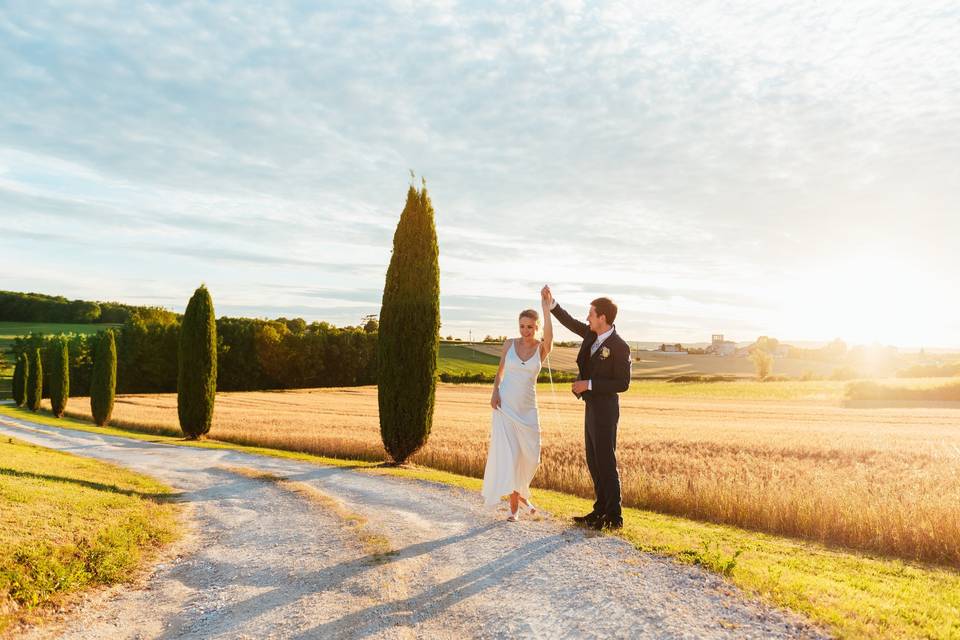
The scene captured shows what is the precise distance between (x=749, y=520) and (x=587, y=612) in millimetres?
7423

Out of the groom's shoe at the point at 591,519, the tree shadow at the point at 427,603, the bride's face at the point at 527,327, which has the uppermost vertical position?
the bride's face at the point at 527,327

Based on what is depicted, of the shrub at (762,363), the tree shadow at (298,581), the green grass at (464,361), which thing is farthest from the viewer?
the green grass at (464,361)

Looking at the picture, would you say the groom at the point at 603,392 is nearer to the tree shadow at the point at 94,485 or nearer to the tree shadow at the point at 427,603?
the tree shadow at the point at 427,603

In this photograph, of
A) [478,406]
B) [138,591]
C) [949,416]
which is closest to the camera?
[138,591]

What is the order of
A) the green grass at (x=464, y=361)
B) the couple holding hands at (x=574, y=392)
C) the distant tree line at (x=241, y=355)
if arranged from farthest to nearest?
the green grass at (x=464, y=361), the distant tree line at (x=241, y=355), the couple holding hands at (x=574, y=392)

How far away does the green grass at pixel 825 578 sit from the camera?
5906mm

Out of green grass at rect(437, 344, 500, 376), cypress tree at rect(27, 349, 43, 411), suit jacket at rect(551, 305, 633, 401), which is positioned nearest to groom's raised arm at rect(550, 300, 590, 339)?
suit jacket at rect(551, 305, 633, 401)

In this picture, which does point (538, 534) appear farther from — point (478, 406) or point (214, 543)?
point (478, 406)

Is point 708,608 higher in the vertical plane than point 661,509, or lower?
higher

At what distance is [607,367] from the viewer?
8461 millimetres

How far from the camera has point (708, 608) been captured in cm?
600

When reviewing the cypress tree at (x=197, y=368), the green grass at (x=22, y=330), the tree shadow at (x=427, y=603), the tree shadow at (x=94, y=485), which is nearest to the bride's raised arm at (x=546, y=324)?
the tree shadow at (x=427, y=603)

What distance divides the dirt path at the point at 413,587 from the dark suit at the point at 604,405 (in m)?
0.64

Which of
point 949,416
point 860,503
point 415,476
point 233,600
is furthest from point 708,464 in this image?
point 949,416
